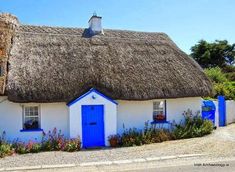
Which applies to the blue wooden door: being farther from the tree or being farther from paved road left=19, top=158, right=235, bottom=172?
the tree

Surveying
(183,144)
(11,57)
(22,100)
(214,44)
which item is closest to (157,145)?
(183,144)

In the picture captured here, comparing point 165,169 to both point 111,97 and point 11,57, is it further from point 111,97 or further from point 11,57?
point 11,57

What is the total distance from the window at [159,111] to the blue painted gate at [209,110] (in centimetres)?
307

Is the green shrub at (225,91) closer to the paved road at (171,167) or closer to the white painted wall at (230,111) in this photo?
the white painted wall at (230,111)

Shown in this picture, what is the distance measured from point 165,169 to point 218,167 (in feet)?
5.44

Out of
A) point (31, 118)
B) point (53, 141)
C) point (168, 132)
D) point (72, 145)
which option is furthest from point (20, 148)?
point (168, 132)

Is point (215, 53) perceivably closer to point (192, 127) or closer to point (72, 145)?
point (192, 127)

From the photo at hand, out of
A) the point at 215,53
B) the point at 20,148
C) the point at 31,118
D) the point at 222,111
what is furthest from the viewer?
the point at 215,53

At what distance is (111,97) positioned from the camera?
16469mm

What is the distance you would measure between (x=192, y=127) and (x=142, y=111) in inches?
104

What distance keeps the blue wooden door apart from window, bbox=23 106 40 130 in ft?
6.83

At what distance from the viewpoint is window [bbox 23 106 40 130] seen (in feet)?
52.9

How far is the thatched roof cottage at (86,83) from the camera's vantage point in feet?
51.9

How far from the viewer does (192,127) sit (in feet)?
58.9
